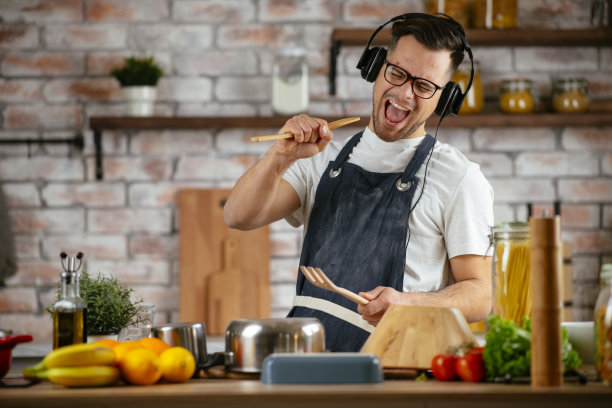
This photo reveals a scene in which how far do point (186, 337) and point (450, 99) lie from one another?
101cm

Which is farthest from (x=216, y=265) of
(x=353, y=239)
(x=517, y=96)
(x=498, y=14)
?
(x=498, y=14)

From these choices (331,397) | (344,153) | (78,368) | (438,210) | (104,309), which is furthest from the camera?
(344,153)

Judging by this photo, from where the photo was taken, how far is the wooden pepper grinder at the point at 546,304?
118cm

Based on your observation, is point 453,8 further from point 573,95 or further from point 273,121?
point 273,121

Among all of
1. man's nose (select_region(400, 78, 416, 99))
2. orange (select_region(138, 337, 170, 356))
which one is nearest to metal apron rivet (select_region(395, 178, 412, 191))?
man's nose (select_region(400, 78, 416, 99))

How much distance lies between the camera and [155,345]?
1352mm

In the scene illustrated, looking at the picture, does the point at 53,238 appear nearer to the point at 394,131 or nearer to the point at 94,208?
the point at 94,208

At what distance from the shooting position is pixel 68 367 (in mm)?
1232

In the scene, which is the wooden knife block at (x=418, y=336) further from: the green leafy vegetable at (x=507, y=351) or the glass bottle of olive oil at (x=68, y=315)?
the glass bottle of olive oil at (x=68, y=315)

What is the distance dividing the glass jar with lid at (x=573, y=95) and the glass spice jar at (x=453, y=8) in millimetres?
446

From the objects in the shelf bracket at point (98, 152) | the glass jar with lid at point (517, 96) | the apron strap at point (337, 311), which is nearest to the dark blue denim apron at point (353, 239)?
the apron strap at point (337, 311)

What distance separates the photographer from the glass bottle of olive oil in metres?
1.49

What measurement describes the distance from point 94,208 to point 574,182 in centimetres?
195

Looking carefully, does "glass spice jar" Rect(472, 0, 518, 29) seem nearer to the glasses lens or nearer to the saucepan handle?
the glasses lens
